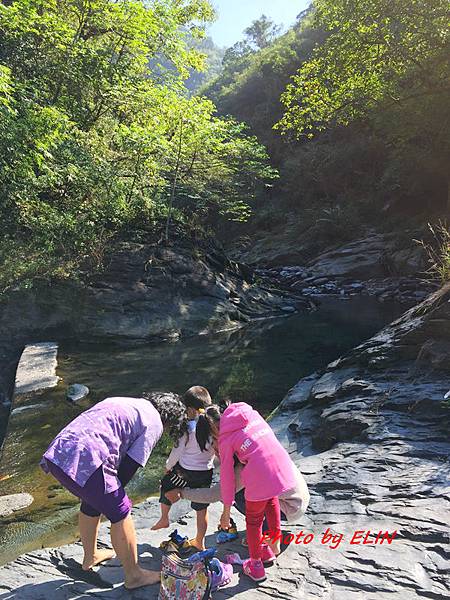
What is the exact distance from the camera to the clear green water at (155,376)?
4.31 meters

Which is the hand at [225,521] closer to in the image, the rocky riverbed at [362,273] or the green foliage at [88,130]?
the green foliage at [88,130]

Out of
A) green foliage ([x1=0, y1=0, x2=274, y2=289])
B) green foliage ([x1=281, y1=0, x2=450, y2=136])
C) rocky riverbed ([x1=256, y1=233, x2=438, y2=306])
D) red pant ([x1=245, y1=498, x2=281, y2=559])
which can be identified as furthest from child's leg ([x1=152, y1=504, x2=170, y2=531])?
rocky riverbed ([x1=256, y1=233, x2=438, y2=306])

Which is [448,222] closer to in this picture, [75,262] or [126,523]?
[75,262]

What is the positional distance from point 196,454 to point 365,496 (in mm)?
1331

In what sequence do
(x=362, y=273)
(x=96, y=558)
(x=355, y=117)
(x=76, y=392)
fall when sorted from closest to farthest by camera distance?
(x=96, y=558) < (x=76, y=392) < (x=355, y=117) < (x=362, y=273)

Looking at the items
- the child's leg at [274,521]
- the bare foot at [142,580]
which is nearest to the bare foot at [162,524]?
the bare foot at [142,580]

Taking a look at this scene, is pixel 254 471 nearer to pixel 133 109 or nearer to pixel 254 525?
pixel 254 525

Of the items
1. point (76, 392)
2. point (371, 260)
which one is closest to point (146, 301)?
point (76, 392)

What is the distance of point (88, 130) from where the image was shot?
13328mm

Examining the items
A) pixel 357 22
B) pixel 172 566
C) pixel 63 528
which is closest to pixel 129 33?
pixel 357 22

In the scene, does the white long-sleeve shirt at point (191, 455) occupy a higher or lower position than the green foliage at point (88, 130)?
lower

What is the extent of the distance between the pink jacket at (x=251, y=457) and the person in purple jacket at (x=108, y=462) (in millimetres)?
412

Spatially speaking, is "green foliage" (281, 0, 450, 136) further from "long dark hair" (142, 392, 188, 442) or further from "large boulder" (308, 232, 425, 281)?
"long dark hair" (142, 392, 188, 442)

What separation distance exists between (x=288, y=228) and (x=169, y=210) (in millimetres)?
14302
